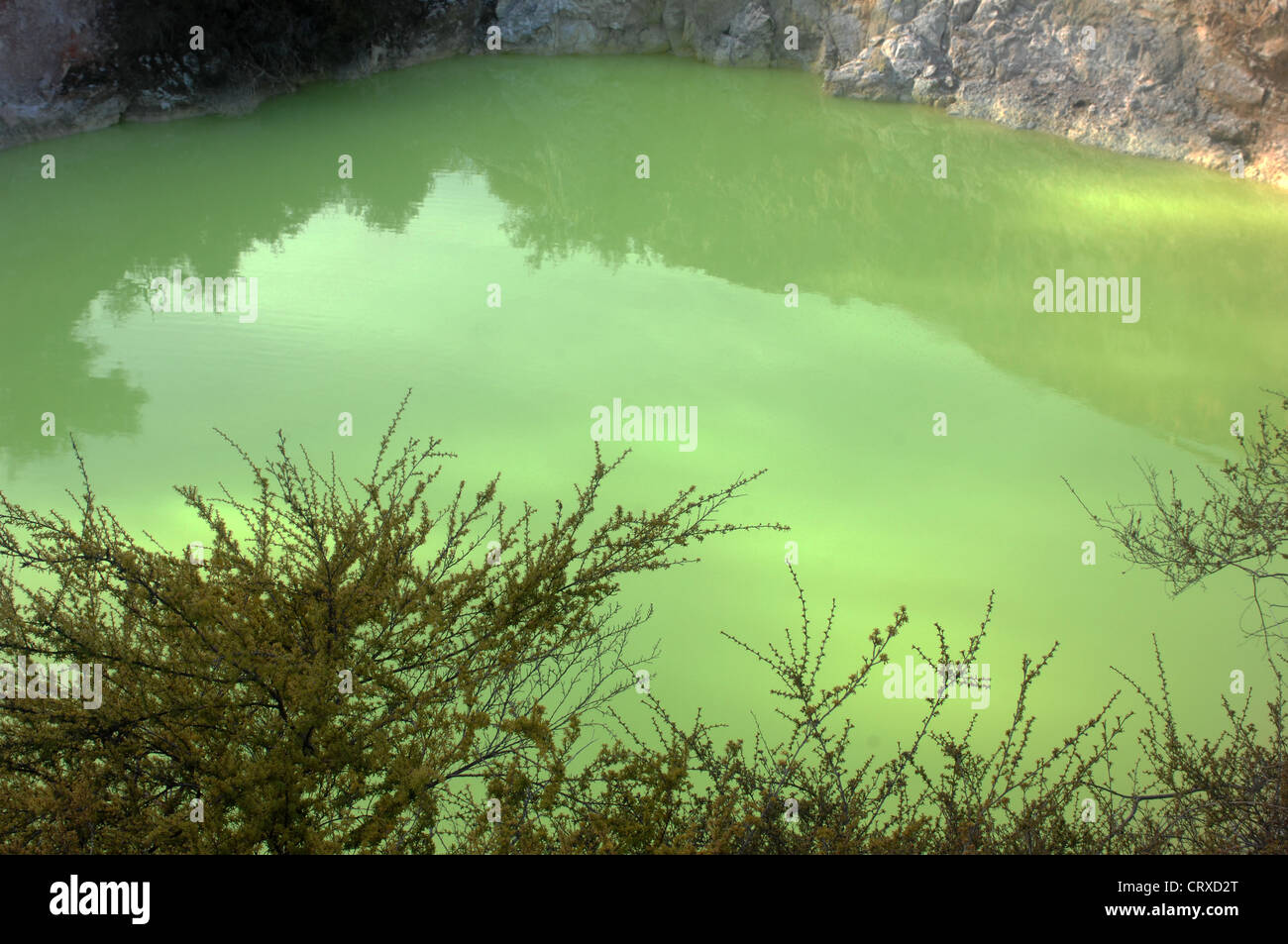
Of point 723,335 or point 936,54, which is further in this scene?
point 936,54

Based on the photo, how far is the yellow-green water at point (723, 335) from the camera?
5.25 m

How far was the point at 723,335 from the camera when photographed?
7379 mm

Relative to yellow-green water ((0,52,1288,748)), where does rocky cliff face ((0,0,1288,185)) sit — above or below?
above

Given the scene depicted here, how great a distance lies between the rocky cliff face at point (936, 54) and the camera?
10039 mm

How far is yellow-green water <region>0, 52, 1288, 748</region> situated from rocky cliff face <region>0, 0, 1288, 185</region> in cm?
43

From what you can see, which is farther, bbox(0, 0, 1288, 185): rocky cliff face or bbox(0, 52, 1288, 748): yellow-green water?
bbox(0, 0, 1288, 185): rocky cliff face

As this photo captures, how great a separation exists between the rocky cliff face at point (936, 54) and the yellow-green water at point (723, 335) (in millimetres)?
426

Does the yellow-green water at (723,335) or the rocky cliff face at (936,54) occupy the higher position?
the rocky cliff face at (936,54)

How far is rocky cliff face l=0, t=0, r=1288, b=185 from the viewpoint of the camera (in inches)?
395

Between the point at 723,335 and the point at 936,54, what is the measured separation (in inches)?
241

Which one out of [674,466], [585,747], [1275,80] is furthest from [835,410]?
[1275,80]

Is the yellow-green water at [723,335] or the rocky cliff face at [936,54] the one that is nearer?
the yellow-green water at [723,335]

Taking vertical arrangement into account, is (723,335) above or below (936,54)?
below

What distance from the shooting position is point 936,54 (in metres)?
11.7
